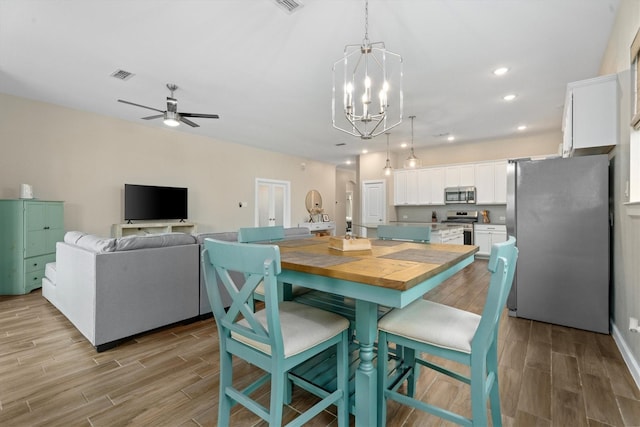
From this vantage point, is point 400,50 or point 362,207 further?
point 362,207

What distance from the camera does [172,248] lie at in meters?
2.67

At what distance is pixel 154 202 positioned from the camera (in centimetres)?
535

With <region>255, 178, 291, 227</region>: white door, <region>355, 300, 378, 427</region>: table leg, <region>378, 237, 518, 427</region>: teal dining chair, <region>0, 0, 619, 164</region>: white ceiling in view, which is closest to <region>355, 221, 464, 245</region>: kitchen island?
<region>0, 0, 619, 164</region>: white ceiling

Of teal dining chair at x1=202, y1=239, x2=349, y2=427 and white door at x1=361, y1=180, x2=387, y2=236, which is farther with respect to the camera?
white door at x1=361, y1=180, x2=387, y2=236

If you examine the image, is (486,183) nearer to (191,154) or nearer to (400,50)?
(400,50)

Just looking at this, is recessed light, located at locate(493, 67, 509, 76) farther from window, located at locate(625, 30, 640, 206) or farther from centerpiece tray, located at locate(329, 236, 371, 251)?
centerpiece tray, located at locate(329, 236, 371, 251)

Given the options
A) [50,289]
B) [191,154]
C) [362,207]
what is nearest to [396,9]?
[50,289]

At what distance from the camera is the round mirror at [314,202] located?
8914 mm

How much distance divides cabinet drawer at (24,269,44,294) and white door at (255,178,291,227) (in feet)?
13.5

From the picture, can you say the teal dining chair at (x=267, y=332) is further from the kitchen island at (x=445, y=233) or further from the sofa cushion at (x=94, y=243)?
the kitchen island at (x=445, y=233)

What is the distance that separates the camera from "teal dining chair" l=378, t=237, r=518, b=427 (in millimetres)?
1110

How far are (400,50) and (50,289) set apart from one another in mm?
4713

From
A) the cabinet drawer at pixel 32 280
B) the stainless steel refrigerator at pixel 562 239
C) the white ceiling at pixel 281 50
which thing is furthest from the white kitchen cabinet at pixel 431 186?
the cabinet drawer at pixel 32 280

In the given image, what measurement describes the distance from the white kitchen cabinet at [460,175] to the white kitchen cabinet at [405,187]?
0.78 meters
